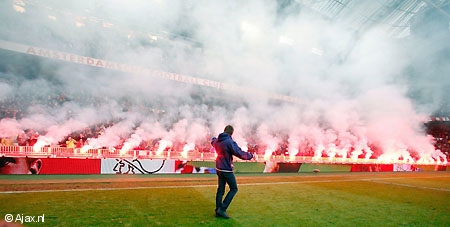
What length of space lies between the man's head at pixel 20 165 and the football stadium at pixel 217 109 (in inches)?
1.2

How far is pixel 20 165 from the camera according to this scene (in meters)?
7.57

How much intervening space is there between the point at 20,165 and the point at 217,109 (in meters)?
10.4

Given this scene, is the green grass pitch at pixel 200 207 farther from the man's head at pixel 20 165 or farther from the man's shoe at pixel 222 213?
the man's head at pixel 20 165


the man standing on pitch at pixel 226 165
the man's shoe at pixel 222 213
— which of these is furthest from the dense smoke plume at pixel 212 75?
the man's shoe at pixel 222 213

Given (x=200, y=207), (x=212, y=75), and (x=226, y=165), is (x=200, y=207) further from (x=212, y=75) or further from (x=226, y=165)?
(x=212, y=75)

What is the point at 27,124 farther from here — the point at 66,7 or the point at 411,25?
the point at 411,25

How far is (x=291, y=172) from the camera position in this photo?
11.9 meters

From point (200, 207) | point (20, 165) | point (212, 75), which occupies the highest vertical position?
point (212, 75)

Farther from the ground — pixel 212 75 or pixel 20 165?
pixel 212 75

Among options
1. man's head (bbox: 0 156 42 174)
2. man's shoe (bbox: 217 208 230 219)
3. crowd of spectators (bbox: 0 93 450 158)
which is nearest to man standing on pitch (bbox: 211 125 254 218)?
man's shoe (bbox: 217 208 230 219)

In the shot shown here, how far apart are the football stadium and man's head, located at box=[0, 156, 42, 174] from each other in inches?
1.2

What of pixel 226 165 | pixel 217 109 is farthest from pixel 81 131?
pixel 226 165

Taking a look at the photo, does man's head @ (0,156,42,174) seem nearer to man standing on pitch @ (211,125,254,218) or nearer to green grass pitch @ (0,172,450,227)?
green grass pitch @ (0,172,450,227)

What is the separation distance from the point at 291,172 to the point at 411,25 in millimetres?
12892
